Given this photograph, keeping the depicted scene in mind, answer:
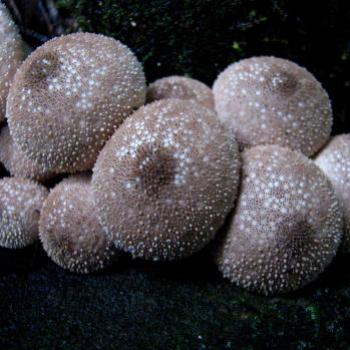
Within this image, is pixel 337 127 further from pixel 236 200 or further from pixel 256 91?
pixel 236 200

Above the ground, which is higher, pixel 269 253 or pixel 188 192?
pixel 188 192

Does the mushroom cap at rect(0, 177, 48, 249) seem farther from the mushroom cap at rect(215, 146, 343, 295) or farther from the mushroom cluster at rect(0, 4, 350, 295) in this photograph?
the mushroom cap at rect(215, 146, 343, 295)

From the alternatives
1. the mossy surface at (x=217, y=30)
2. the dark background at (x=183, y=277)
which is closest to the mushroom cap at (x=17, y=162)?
the dark background at (x=183, y=277)

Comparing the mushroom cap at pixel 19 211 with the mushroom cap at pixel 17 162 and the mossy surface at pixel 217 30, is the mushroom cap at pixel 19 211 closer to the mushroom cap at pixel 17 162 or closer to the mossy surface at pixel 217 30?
the mushroom cap at pixel 17 162

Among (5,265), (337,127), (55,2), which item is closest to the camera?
(5,265)

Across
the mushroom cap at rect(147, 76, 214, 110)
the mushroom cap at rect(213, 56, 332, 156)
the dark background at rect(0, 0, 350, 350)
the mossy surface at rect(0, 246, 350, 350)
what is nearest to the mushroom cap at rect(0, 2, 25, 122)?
the dark background at rect(0, 0, 350, 350)

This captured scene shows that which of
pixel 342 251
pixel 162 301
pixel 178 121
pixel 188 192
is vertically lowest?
pixel 342 251

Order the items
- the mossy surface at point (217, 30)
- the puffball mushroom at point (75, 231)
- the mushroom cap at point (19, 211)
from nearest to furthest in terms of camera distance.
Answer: the puffball mushroom at point (75, 231) < the mushroom cap at point (19, 211) < the mossy surface at point (217, 30)

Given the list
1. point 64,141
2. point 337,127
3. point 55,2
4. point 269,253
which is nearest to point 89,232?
point 64,141
